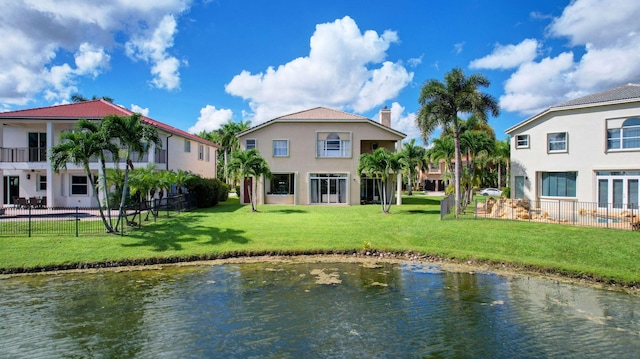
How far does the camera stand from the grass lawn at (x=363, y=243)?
15414 mm

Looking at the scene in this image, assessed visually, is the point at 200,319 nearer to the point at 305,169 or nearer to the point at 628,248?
the point at 628,248

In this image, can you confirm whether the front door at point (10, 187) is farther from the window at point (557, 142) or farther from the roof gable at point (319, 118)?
the window at point (557, 142)

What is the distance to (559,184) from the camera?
2783cm

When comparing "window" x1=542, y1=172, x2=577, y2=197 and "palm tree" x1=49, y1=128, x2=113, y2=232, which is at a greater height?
"palm tree" x1=49, y1=128, x2=113, y2=232

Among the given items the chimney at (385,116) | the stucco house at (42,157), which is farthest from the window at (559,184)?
the stucco house at (42,157)

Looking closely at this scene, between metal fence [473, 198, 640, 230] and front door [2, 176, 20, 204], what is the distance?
108ft

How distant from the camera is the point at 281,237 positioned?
19.4 metres

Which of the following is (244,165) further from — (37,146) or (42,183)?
(37,146)

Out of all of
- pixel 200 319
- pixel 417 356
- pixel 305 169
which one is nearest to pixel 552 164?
pixel 305 169

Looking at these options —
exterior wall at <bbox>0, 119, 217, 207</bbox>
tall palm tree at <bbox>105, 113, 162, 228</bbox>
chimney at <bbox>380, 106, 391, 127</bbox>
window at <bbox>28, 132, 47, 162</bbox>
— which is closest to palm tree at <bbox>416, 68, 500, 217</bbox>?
chimney at <bbox>380, 106, 391, 127</bbox>

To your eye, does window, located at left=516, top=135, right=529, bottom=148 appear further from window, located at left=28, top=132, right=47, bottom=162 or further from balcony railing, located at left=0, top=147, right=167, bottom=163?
window, located at left=28, top=132, right=47, bottom=162

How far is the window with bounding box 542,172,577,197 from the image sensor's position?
27.1 m

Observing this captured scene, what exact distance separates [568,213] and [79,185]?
111 ft

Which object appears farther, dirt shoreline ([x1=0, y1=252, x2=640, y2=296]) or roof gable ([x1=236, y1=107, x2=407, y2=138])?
roof gable ([x1=236, y1=107, x2=407, y2=138])
